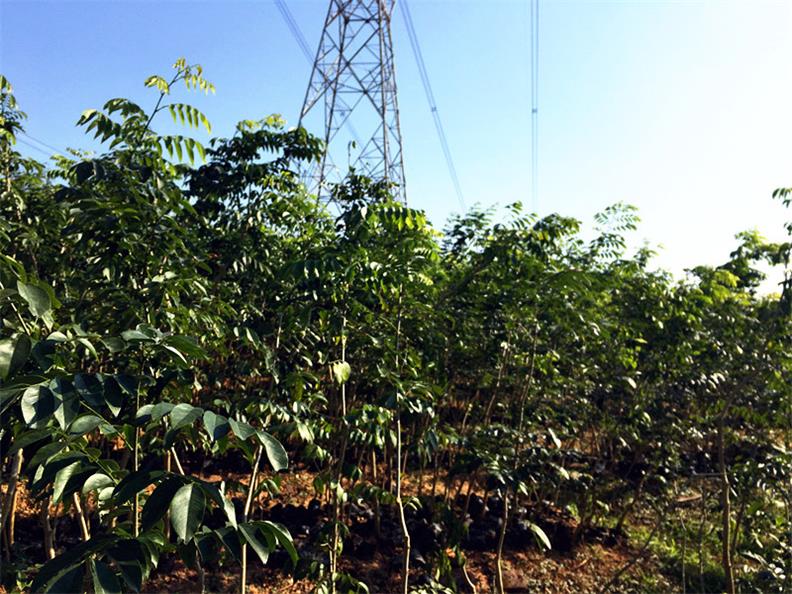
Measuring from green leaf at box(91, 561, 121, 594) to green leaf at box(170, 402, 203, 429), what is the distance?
334mm

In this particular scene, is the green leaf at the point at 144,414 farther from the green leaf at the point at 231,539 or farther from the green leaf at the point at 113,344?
the green leaf at the point at 231,539

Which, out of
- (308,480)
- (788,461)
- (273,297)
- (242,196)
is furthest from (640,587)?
(242,196)

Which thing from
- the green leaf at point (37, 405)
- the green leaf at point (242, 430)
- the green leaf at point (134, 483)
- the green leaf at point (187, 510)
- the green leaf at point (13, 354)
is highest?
the green leaf at point (13, 354)

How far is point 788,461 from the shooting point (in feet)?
11.5

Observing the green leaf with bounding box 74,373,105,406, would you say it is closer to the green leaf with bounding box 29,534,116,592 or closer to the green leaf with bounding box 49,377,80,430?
the green leaf with bounding box 49,377,80,430

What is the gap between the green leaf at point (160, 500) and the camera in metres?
1.16

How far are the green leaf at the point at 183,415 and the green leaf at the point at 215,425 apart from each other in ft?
0.09

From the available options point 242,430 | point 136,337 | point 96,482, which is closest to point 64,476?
point 96,482

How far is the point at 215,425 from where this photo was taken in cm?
121

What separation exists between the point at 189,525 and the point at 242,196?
267 centimetres

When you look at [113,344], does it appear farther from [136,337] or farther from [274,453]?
[274,453]

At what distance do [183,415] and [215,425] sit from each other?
101 mm

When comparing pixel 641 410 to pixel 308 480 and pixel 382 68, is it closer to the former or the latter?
pixel 308 480

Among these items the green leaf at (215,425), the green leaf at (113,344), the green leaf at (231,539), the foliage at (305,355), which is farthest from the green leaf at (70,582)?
the green leaf at (113,344)
